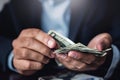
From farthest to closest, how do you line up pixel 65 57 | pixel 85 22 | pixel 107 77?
pixel 85 22
pixel 107 77
pixel 65 57

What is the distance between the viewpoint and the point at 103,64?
1087 millimetres

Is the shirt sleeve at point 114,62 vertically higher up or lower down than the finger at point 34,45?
lower down

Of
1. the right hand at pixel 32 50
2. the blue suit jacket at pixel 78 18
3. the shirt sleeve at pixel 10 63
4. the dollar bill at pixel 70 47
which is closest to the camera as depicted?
the dollar bill at pixel 70 47

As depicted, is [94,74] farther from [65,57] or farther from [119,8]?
[119,8]

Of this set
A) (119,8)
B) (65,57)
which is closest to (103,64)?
(65,57)

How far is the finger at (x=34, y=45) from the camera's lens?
981mm

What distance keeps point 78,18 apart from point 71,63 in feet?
1.41

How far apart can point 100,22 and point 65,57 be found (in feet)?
1.81

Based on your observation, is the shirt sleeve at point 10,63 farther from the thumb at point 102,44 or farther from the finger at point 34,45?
the thumb at point 102,44

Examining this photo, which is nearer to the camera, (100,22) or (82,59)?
(82,59)

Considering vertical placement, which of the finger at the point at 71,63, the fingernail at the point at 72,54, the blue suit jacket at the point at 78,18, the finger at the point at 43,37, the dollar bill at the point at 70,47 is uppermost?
the blue suit jacket at the point at 78,18

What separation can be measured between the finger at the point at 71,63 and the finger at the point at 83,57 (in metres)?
0.02

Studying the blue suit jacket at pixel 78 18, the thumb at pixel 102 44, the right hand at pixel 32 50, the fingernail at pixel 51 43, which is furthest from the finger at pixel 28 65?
the blue suit jacket at pixel 78 18

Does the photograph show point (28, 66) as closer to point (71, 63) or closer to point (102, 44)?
point (71, 63)
